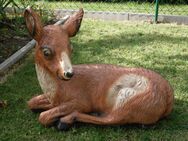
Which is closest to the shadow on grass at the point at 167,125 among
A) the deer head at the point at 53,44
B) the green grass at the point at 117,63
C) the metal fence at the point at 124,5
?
the green grass at the point at 117,63

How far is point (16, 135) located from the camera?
13.3 ft

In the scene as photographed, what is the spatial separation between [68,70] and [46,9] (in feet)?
20.8

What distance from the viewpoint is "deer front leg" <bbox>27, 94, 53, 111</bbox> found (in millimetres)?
4320

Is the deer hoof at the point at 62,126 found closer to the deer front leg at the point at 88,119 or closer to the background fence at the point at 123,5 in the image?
the deer front leg at the point at 88,119

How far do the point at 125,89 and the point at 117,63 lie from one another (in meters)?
2.25

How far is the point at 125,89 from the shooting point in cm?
399

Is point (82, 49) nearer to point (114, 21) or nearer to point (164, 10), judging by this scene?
point (114, 21)

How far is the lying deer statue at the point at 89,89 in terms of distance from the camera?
381 centimetres

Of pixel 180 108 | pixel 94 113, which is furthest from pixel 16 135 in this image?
pixel 180 108

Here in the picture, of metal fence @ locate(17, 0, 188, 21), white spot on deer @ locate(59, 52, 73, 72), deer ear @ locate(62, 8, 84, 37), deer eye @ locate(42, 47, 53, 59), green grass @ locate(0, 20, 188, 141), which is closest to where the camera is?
white spot on deer @ locate(59, 52, 73, 72)

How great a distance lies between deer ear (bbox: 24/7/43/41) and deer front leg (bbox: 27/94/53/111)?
773 millimetres

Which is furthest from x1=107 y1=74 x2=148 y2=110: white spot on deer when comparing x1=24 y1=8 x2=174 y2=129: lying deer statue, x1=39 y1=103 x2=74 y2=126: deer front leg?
x1=39 y1=103 x2=74 y2=126: deer front leg

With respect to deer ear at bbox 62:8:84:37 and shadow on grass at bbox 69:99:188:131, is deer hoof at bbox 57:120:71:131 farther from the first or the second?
deer ear at bbox 62:8:84:37

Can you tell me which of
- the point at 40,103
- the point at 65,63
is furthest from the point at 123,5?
the point at 65,63
